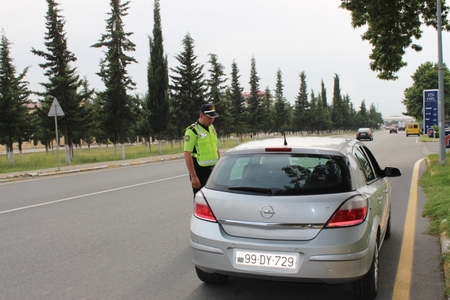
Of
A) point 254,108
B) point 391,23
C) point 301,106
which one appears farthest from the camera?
point 301,106

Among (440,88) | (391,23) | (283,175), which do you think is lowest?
(283,175)

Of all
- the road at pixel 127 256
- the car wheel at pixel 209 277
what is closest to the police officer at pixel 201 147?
the road at pixel 127 256

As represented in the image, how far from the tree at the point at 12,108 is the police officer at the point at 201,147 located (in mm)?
21708

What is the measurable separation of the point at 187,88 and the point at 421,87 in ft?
131

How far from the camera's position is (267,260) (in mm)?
3268

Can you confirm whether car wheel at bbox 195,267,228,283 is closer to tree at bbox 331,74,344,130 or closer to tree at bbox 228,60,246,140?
tree at bbox 228,60,246,140

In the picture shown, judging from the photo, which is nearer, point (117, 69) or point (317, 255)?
point (317, 255)

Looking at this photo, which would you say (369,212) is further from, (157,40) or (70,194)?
(157,40)

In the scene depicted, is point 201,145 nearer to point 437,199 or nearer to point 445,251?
point 445,251

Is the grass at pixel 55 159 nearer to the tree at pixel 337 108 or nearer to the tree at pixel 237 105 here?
the tree at pixel 237 105

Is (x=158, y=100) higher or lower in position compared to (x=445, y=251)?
higher

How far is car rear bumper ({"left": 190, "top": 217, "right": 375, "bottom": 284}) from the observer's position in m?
3.17

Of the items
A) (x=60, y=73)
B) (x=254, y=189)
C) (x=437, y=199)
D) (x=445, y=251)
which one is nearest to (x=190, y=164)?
(x=254, y=189)

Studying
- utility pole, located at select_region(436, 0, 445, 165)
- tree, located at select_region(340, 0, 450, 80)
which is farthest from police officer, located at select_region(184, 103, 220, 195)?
tree, located at select_region(340, 0, 450, 80)
